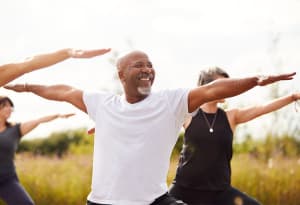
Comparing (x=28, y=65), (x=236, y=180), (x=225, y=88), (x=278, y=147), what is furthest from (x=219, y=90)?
(x=278, y=147)

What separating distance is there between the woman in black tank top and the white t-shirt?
4.79ft

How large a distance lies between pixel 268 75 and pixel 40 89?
1.80 metres

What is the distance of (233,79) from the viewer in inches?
170

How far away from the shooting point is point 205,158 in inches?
239

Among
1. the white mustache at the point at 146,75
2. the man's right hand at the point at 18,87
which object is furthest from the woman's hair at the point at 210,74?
the man's right hand at the point at 18,87

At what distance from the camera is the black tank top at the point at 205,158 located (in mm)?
6062

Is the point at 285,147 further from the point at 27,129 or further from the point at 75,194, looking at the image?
the point at 27,129

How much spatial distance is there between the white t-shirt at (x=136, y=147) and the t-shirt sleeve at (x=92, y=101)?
123 mm

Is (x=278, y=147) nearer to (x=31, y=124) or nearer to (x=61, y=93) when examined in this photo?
(x=31, y=124)

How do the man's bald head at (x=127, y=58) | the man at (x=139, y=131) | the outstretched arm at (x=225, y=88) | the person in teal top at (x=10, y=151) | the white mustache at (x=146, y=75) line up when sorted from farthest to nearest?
the person in teal top at (x=10, y=151) < the man's bald head at (x=127, y=58) < the white mustache at (x=146, y=75) < the man at (x=139, y=131) < the outstretched arm at (x=225, y=88)

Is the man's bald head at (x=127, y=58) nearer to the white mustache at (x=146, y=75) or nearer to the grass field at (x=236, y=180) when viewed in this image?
the white mustache at (x=146, y=75)

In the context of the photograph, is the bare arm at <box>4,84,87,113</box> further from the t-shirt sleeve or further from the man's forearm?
the man's forearm

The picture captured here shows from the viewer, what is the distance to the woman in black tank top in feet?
19.9

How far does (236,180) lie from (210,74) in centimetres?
395
